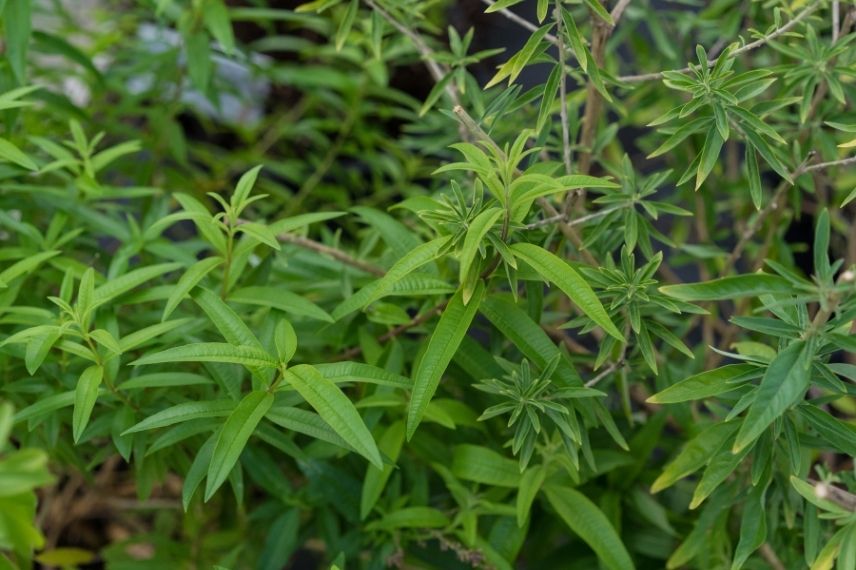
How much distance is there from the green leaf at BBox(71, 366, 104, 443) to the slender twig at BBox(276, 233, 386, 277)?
232 mm

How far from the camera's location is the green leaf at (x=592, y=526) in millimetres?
833

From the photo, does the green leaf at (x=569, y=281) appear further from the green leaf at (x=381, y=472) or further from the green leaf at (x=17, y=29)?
the green leaf at (x=17, y=29)

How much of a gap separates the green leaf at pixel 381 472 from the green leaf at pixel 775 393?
0.36 metres

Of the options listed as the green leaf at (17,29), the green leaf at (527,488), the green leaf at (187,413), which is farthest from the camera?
the green leaf at (17,29)

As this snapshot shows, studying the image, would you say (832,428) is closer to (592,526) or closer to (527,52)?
(592,526)

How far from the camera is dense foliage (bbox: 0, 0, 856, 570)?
708 mm

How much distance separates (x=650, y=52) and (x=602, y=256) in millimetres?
640

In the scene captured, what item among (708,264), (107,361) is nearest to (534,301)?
(107,361)

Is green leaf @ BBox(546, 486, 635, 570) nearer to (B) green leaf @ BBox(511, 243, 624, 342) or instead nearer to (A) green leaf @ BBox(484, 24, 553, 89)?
(B) green leaf @ BBox(511, 243, 624, 342)

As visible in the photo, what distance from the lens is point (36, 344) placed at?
2.46 ft

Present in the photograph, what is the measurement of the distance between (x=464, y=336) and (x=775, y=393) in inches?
11.7

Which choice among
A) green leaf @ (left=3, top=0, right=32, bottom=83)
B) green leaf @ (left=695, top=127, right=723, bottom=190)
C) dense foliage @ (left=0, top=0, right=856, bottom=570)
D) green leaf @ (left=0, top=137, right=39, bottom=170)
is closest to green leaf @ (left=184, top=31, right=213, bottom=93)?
dense foliage @ (left=0, top=0, right=856, bottom=570)

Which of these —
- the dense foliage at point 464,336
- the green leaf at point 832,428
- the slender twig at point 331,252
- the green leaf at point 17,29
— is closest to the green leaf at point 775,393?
the dense foliage at point 464,336

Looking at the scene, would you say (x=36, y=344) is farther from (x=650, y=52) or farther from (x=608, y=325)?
(x=650, y=52)
